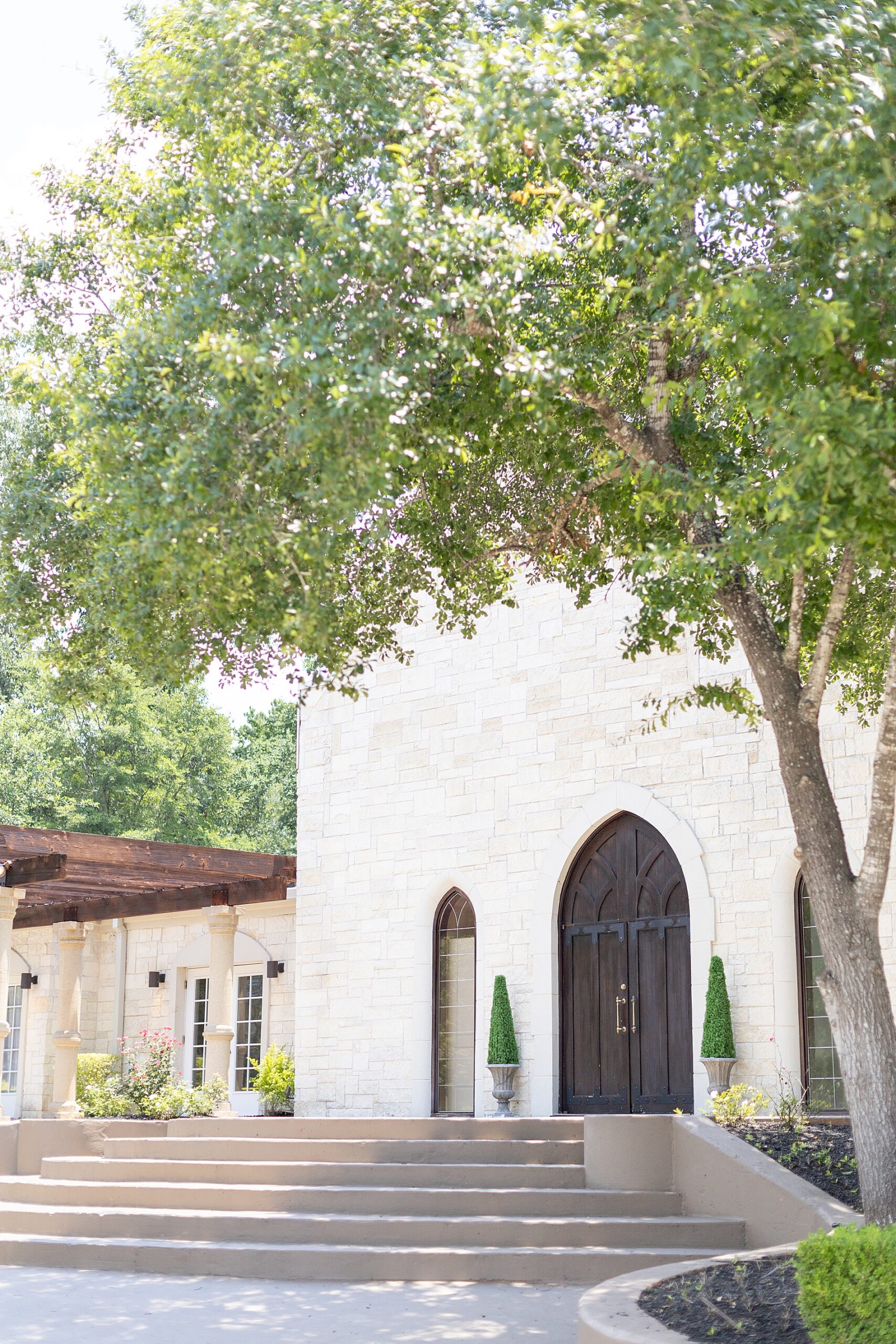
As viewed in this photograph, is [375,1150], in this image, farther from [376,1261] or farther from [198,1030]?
[198,1030]

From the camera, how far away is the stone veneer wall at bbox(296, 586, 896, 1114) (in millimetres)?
11133

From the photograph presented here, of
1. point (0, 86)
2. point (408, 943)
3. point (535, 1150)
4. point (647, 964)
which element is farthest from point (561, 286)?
point (408, 943)

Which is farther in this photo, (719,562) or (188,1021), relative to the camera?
(188,1021)

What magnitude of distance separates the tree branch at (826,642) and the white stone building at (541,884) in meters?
4.56

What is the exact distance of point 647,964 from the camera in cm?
1205

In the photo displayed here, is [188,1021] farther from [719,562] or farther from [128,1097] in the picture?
[719,562]

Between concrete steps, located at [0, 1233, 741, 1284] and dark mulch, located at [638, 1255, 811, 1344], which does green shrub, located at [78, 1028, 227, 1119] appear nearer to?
concrete steps, located at [0, 1233, 741, 1284]

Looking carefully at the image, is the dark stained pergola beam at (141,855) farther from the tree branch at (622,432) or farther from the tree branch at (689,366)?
the tree branch at (689,366)

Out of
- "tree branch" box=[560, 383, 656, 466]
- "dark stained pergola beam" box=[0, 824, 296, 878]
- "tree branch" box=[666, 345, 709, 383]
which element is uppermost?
"tree branch" box=[666, 345, 709, 383]

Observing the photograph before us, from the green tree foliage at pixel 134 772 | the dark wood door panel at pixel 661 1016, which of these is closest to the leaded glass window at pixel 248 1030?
the dark wood door panel at pixel 661 1016

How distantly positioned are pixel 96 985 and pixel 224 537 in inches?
554

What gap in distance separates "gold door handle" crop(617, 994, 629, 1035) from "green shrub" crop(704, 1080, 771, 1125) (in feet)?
8.23

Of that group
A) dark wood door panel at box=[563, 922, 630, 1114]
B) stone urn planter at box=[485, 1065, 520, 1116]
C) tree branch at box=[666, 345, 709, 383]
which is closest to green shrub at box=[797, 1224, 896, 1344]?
tree branch at box=[666, 345, 709, 383]

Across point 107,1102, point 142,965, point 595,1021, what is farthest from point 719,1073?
point 142,965
